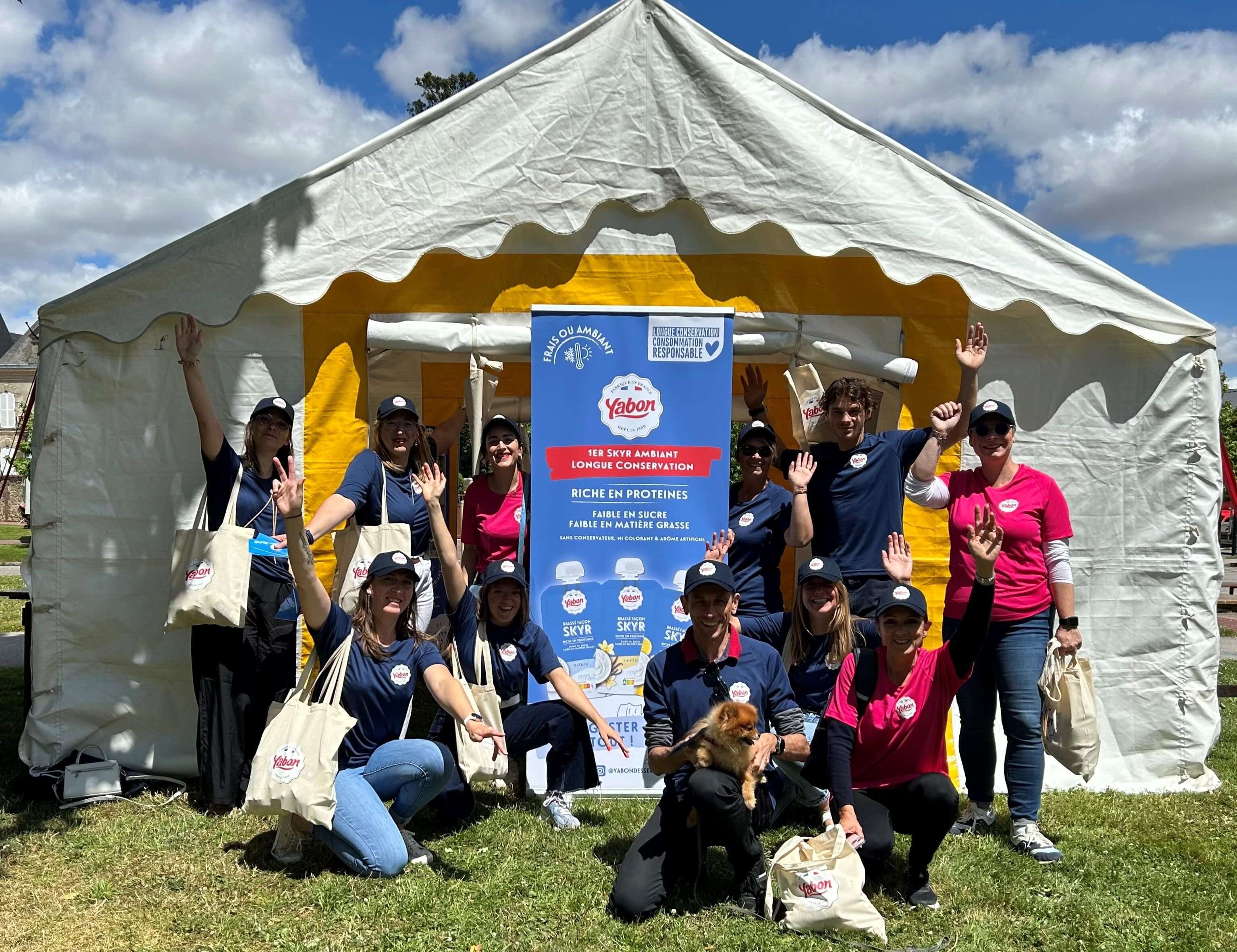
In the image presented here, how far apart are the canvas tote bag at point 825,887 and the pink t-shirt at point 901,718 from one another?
13.6 inches

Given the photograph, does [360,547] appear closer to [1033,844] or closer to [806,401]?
[806,401]

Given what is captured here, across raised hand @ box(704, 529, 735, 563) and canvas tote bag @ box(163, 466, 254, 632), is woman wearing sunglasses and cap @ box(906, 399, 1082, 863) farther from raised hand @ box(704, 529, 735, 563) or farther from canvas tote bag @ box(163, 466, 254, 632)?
canvas tote bag @ box(163, 466, 254, 632)

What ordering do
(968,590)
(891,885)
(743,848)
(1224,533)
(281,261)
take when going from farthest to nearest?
(1224,533), (281,261), (968,590), (891,885), (743,848)

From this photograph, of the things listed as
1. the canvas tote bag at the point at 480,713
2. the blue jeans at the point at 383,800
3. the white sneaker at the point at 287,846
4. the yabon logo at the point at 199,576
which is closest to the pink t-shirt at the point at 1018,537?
the canvas tote bag at the point at 480,713

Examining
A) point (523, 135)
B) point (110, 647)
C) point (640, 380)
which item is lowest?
point (110, 647)

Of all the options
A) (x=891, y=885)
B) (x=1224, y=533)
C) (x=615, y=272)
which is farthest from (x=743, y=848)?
(x=1224, y=533)

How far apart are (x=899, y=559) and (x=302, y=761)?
7.21ft

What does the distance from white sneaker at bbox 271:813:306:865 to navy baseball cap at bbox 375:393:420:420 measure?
1639 millimetres

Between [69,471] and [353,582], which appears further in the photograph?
[69,471]

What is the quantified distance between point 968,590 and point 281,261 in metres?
3.30

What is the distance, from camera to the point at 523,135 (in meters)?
4.56

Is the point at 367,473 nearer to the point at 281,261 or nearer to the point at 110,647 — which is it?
the point at 281,261

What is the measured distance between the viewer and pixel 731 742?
3.07 metres

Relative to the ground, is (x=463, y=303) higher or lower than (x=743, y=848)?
higher
